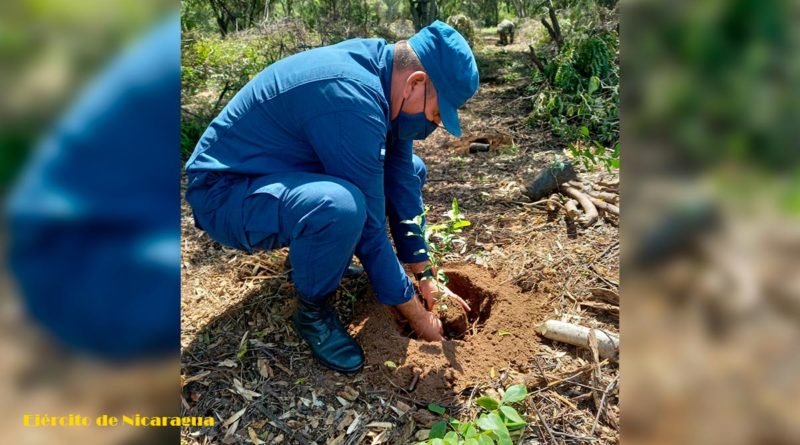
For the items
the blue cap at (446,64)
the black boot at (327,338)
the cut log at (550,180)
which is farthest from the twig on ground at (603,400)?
the cut log at (550,180)

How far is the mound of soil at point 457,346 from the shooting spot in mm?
2262

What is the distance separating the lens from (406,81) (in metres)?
2.32

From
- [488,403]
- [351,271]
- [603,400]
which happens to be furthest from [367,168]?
[603,400]

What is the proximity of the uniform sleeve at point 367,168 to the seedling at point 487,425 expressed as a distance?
0.52m

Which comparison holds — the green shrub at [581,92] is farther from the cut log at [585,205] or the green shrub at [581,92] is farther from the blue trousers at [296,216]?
the blue trousers at [296,216]

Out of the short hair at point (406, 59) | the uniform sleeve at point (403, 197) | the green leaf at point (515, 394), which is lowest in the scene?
the green leaf at point (515, 394)

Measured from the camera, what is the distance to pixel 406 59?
232cm

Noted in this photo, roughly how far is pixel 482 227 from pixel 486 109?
3.87m

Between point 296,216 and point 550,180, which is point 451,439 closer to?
point 296,216

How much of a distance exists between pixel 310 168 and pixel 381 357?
0.85 metres

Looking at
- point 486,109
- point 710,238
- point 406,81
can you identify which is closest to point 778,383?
point 710,238

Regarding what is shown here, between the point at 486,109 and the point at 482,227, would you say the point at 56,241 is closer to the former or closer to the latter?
the point at 482,227

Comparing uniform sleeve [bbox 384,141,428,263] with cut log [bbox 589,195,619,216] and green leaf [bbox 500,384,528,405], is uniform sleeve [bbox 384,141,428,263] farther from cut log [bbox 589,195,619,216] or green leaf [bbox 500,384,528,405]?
cut log [bbox 589,195,619,216]

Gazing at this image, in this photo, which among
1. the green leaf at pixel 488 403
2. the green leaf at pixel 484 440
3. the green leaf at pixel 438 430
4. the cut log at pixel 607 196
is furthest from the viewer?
the cut log at pixel 607 196
